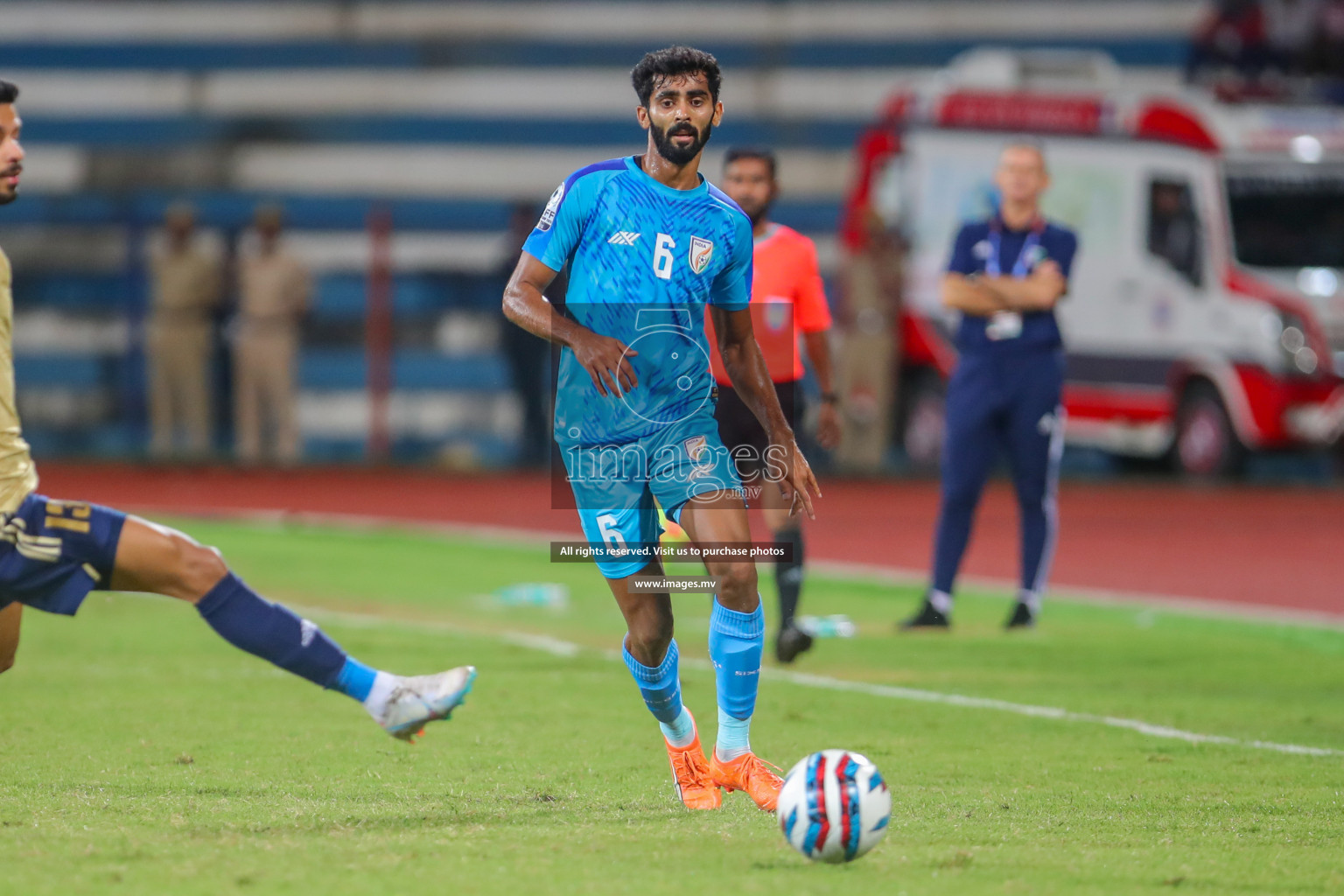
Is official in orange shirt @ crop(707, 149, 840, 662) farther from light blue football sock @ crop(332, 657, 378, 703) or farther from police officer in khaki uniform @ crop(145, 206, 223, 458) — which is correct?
police officer in khaki uniform @ crop(145, 206, 223, 458)

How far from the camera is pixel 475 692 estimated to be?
870 cm

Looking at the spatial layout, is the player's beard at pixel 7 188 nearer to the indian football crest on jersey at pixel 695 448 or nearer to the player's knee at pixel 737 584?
the indian football crest on jersey at pixel 695 448

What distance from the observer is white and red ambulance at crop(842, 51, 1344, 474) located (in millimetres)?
19484

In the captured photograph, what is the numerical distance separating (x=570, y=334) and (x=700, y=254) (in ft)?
1.75

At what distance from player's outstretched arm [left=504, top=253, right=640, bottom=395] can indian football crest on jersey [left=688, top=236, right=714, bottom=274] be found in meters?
0.34

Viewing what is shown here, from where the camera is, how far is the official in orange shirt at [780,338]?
9.23m

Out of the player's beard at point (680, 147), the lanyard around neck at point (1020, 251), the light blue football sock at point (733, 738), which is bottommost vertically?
the light blue football sock at point (733, 738)

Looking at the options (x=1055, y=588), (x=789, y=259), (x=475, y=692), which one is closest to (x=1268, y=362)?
(x=1055, y=588)

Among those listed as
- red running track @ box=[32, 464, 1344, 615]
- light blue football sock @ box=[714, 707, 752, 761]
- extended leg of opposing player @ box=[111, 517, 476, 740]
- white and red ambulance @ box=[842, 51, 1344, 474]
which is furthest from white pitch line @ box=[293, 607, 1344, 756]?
white and red ambulance @ box=[842, 51, 1344, 474]

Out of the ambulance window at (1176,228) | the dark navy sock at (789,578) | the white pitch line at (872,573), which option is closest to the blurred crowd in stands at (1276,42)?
the ambulance window at (1176,228)

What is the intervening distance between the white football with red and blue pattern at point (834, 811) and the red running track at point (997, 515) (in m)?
8.11

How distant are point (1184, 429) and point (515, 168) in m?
9.86

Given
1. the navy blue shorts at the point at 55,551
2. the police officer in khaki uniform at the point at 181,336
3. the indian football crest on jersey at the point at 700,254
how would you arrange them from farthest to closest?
the police officer in khaki uniform at the point at 181,336
the indian football crest on jersey at the point at 700,254
the navy blue shorts at the point at 55,551

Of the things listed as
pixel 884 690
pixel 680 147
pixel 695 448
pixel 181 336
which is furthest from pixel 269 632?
pixel 181 336
